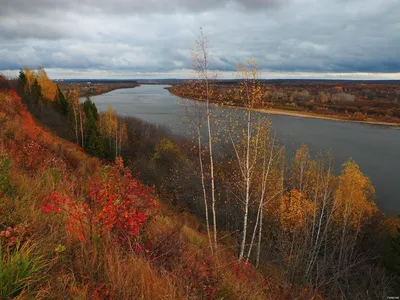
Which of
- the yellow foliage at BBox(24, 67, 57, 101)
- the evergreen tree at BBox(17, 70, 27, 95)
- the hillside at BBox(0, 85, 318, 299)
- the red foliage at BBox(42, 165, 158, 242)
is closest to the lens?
the hillside at BBox(0, 85, 318, 299)

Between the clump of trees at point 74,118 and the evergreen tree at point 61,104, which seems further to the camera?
the evergreen tree at point 61,104

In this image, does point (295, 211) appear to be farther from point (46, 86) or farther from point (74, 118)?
point (46, 86)

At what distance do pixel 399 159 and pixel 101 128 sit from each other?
36040mm

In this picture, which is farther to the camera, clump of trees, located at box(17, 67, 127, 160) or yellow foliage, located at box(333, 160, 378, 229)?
clump of trees, located at box(17, 67, 127, 160)

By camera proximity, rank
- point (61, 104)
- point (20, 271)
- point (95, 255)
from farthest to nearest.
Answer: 1. point (61, 104)
2. point (95, 255)
3. point (20, 271)

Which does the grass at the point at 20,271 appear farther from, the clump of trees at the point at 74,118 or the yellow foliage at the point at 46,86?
the yellow foliage at the point at 46,86

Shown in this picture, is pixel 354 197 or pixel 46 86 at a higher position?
pixel 46 86

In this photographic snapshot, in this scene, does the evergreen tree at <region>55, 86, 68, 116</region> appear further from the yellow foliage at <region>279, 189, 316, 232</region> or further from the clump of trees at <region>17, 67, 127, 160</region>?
the yellow foliage at <region>279, 189, 316, 232</region>

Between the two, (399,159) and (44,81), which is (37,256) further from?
(44,81)

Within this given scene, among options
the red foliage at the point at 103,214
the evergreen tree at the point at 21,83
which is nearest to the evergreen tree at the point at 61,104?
the evergreen tree at the point at 21,83

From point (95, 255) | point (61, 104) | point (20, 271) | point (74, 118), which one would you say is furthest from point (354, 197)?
point (61, 104)

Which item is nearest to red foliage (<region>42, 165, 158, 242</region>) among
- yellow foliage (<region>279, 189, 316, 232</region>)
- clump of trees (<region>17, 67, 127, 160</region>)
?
yellow foliage (<region>279, 189, 316, 232</region>)

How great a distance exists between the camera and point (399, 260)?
13797 mm

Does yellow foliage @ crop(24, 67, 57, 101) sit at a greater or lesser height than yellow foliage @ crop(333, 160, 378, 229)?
greater
